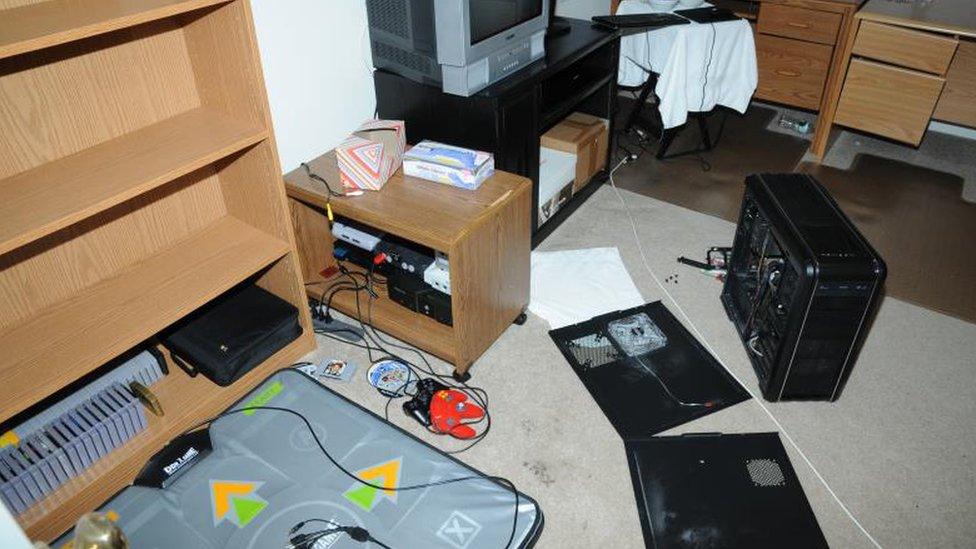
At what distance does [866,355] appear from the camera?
2.13 metres

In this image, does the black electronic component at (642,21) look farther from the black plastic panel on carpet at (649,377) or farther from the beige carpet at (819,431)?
the black plastic panel on carpet at (649,377)

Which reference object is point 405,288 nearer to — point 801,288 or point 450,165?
point 450,165

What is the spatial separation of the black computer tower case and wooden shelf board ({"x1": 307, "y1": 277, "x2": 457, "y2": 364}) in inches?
36.1

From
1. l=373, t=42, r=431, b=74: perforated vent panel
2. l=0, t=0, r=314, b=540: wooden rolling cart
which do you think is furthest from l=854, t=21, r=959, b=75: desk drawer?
l=0, t=0, r=314, b=540: wooden rolling cart

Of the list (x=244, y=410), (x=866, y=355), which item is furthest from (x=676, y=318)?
(x=244, y=410)

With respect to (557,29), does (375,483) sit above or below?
below

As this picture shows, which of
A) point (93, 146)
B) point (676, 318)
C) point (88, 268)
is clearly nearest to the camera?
point (93, 146)

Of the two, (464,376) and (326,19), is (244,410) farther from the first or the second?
(326,19)

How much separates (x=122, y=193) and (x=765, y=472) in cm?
169

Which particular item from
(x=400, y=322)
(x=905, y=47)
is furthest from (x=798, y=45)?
(x=400, y=322)

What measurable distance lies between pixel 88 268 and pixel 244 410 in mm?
558

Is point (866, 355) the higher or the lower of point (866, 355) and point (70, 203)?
the lower

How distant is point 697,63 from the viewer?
113 inches

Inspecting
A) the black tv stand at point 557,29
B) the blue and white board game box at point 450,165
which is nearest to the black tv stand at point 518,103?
the black tv stand at point 557,29
